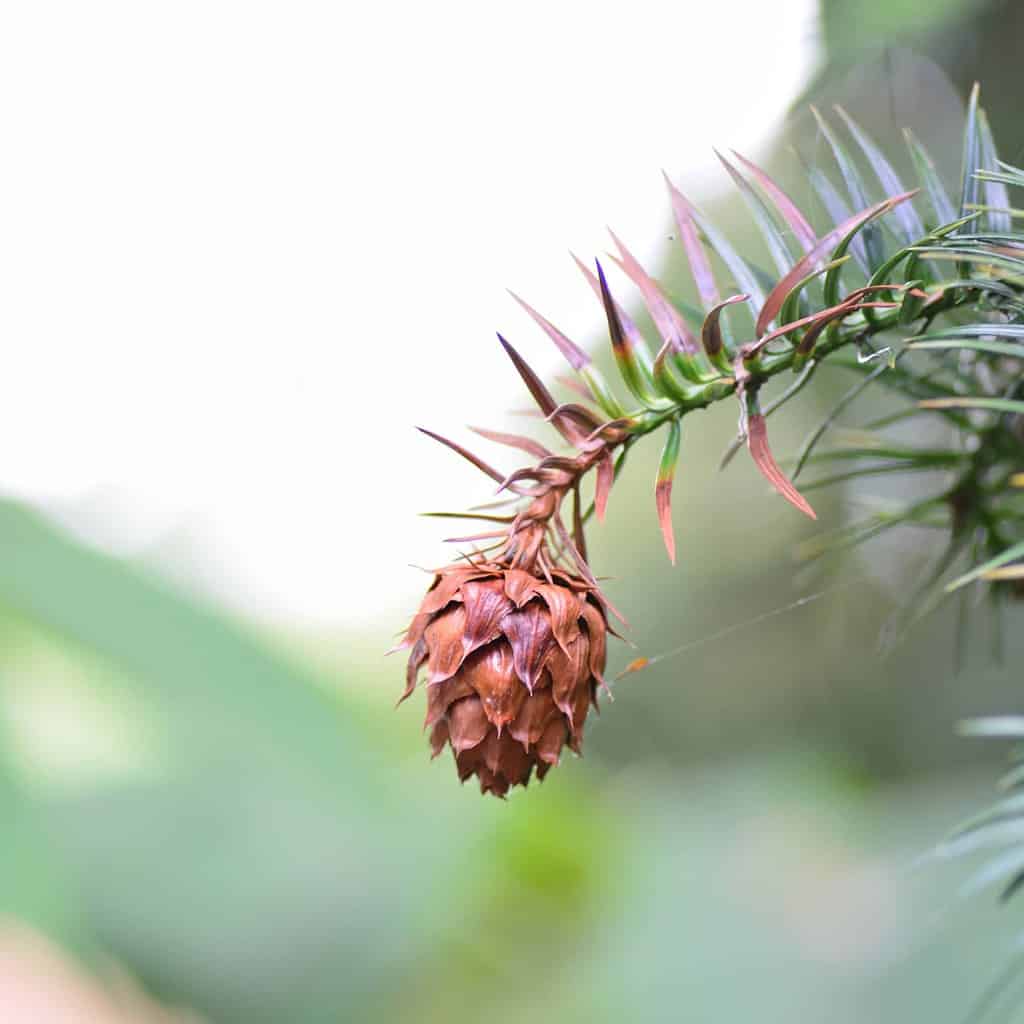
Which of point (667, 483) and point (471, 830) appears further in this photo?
point (471, 830)

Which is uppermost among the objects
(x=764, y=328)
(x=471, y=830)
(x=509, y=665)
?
(x=764, y=328)

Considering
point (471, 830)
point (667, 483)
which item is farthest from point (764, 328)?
point (471, 830)

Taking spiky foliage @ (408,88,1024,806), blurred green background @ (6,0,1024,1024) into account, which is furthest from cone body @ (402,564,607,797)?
blurred green background @ (6,0,1024,1024)

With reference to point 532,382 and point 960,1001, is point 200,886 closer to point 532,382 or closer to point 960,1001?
point 960,1001

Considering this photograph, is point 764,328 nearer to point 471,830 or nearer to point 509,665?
point 509,665

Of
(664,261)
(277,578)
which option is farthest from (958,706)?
(277,578)

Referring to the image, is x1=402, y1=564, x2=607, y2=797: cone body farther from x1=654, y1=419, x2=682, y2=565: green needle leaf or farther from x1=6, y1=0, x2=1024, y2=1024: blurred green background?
x1=6, y1=0, x2=1024, y2=1024: blurred green background

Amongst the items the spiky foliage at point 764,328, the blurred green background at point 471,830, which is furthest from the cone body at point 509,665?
the blurred green background at point 471,830

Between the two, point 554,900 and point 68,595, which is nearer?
Result: point 68,595
